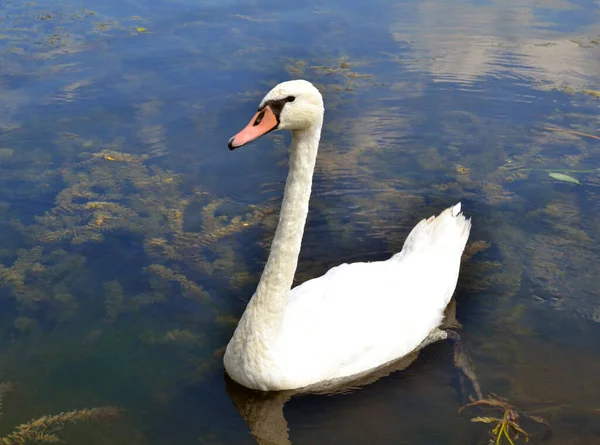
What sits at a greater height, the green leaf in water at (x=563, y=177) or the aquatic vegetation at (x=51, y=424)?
the green leaf in water at (x=563, y=177)

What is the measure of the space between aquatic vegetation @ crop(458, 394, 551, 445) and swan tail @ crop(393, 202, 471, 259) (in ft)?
4.60

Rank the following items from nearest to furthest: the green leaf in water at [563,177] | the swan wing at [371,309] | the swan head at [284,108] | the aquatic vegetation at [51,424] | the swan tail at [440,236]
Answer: the swan head at [284,108] → the aquatic vegetation at [51,424] → the swan wing at [371,309] → the swan tail at [440,236] → the green leaf in water at [563,177]

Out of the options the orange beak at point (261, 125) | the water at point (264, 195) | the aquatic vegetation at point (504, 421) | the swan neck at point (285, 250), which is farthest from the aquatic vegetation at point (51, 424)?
the aquatic vegetation at point (504, 421)

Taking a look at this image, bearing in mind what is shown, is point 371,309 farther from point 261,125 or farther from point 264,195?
point 264,195

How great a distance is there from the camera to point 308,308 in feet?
18.6

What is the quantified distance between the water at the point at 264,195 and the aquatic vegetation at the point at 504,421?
0.24ft

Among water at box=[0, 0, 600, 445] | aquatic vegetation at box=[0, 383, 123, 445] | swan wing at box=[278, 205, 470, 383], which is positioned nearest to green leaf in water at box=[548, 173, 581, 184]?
water at box=[0, 0, 600, 445]

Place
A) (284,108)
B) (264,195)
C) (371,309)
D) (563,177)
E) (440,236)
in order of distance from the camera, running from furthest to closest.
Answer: (563,177), (264,195), (440,236), (371,309), (284,108)

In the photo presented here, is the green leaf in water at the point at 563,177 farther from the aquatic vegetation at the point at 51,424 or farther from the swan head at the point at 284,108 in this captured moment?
the aquatic vegetation at the point at 51,424

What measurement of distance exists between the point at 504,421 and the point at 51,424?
2.91 meters

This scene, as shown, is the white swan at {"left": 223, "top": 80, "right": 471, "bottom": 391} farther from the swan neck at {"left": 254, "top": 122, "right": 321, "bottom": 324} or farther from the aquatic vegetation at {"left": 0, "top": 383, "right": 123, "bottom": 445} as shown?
the aquatic vegetation at {"left": 0, "top": 383, "right": 123, "bottom": 445}

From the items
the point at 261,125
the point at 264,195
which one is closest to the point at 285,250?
the point at 261,125

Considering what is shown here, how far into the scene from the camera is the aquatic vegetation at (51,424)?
512cm

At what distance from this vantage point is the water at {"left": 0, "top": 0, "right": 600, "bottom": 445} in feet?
18.1
